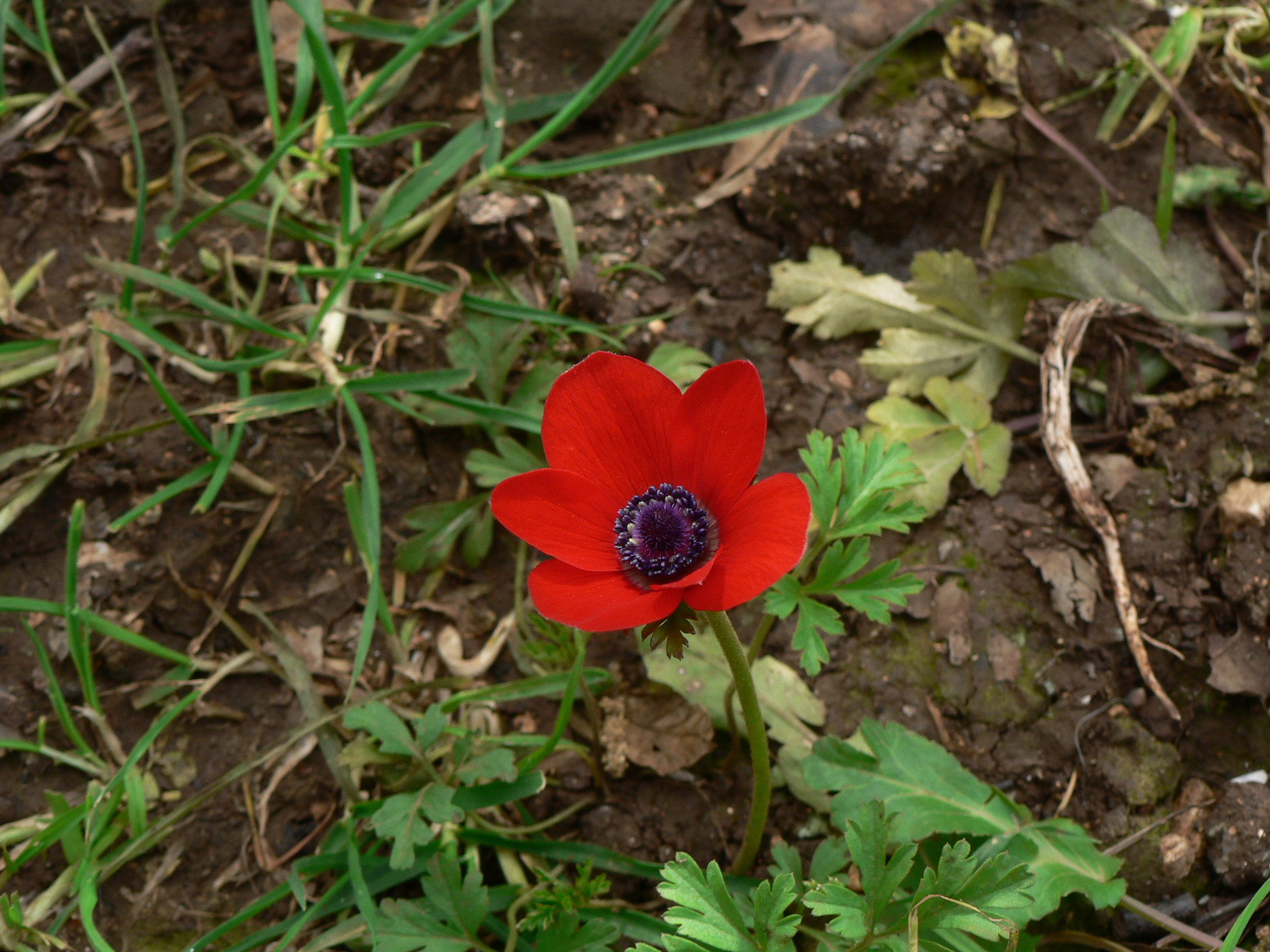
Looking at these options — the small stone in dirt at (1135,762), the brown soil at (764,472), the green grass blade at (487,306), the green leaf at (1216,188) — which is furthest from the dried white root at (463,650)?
the green leaf at (1216,188)

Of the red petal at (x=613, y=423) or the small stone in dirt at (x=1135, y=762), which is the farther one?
the small stone in dirt at (x=1135, y=762)

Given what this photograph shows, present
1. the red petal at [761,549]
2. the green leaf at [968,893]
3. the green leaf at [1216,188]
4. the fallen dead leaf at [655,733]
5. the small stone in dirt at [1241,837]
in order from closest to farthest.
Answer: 1. the red petal at [761,549]
2. the green leaf at [968,893]
3. the small stone in dirt at [1241,837]
4. the fallen dead leaf at [655,733]
5. the green leaf at [1216,188]

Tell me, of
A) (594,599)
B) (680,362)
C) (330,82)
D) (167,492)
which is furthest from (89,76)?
(594,599)

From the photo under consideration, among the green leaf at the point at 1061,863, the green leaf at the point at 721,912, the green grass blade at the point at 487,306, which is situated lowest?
the green leaf at the point at 1061,863

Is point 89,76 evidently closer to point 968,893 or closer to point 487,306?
point 487,306

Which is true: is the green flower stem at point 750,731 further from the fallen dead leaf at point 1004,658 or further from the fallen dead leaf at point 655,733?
the fallen dead leaf at point 1004,658
